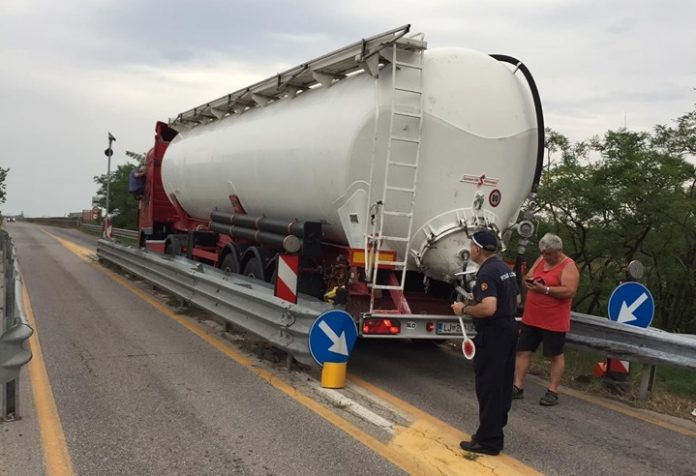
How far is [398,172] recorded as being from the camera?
20.3 feet

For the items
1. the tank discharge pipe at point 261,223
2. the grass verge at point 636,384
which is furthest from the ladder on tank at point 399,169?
the grass verge at point 636,384

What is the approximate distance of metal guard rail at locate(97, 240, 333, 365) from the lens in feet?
20.5

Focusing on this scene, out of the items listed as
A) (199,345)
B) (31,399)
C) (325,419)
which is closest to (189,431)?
(325,419)

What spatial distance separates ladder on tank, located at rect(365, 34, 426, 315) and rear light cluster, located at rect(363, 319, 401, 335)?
0.10 metres

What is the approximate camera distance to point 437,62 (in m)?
6.30

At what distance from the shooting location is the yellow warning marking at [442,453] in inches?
160

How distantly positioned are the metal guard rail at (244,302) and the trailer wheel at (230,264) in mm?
327

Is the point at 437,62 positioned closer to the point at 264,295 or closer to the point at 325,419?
the point at 264,295

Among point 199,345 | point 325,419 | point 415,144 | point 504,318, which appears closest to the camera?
point 504,318

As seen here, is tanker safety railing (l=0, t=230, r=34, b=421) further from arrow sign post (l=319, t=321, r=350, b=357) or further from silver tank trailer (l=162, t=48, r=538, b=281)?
silver tank trailer (l=162, t=48, r=538, b=281)

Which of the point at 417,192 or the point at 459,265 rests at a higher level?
the point at 417,192

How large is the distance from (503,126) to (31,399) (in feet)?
17.3

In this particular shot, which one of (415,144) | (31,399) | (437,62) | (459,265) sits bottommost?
(31,399)

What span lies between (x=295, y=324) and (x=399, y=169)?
75.8 inches
